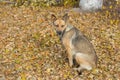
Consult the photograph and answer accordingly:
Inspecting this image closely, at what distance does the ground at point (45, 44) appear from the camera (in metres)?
7.88

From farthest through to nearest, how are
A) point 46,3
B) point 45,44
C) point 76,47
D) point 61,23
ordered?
point 46,3
point 45,44
point 76,47
point 61,23

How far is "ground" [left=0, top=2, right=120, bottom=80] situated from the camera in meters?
7.88

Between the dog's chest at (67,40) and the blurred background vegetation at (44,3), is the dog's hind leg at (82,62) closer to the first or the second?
the dog's chest at (67,40)

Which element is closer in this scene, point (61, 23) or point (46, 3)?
point (61, 23)

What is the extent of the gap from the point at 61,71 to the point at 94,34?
281cm

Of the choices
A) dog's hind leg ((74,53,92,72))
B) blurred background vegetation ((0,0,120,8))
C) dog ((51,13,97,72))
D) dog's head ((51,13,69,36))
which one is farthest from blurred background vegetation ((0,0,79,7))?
dog's hind leg ((74,53,92,72))

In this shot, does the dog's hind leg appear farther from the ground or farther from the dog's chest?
the dog's chest

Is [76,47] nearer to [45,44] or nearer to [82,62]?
[82,62]

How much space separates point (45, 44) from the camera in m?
9.38

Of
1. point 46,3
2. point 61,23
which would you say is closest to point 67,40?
point 61,23

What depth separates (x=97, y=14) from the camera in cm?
1223

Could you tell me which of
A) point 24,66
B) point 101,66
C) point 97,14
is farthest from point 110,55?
point 97,14

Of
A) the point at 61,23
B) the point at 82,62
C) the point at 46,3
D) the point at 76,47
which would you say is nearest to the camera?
the point at 61,23

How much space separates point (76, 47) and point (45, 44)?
66.2 inches
